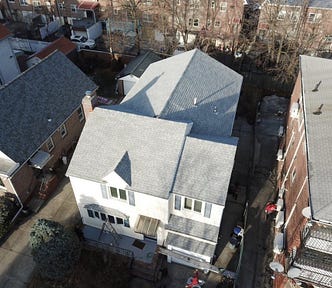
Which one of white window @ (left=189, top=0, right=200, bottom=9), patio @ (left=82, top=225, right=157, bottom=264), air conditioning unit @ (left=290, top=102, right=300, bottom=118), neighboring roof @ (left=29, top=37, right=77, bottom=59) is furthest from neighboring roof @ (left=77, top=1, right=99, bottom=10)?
patio @ (left=82, top=225, right=157, bottom=264)

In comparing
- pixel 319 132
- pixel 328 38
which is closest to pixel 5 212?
pixel 319 132

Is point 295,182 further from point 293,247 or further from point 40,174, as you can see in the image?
point 40,174

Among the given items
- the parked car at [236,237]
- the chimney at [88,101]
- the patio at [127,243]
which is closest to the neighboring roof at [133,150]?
the chimney at [88,101]

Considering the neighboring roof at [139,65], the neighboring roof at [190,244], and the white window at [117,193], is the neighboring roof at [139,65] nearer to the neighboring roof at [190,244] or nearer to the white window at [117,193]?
the white window at [117,193]

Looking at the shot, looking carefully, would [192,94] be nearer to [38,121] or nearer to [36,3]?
[38,121]

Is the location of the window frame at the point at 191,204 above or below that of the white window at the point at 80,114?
above

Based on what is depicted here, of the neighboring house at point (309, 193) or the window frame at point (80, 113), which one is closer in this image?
the neighboring house at point (309, 193)

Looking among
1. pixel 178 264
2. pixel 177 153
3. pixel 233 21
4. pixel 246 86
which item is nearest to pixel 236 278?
pixel 178 264
